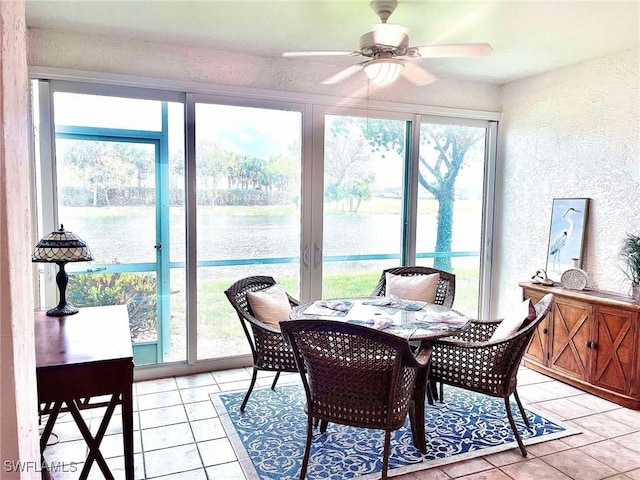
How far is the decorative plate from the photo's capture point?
377 centimetres

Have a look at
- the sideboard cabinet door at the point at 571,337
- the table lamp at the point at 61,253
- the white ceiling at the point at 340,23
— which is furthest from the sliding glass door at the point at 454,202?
the table lamp at the point at 61,253

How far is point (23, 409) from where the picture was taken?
2.12 feet

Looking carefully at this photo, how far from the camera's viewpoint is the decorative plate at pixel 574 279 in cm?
377

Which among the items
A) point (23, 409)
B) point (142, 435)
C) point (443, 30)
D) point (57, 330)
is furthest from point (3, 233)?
point (443, 30)

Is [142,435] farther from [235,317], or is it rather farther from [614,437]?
[614,437]

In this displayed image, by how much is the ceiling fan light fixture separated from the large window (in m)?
1.44

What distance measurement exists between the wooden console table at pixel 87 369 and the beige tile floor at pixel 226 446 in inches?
16.7

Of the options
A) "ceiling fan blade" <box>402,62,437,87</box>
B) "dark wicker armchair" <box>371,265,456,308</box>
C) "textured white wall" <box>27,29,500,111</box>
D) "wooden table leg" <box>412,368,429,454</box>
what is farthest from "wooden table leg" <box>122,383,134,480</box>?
"ceiling fan blade" <box>402,62,437,87</box>

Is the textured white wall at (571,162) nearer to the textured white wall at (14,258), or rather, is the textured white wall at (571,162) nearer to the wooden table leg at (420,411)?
the wooden table leg at (420,411)

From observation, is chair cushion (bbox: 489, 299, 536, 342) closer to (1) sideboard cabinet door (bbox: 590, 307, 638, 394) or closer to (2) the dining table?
(2) the dining table

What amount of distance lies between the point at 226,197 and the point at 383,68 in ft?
6.08

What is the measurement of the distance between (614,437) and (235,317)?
297 cm

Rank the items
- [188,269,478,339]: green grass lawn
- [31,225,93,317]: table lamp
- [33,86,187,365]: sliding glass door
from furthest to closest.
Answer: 1. [188,269,478,339]: green grass lawn
2. [33,86,187,365]: sliding glass door
3. [31,225,93,317]: table lamp

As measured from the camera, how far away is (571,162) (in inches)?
159
